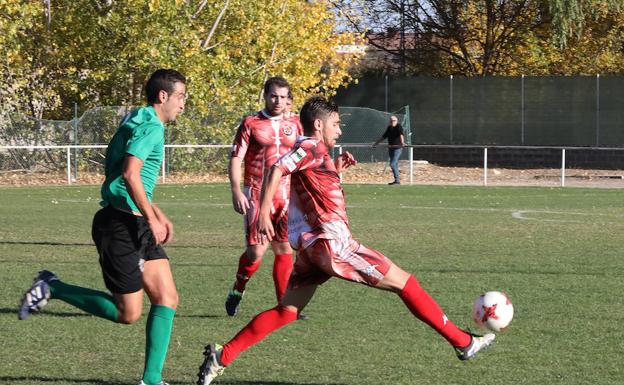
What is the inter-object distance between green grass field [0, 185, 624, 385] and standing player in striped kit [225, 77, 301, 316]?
1.10 feet

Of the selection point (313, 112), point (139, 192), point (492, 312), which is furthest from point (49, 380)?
point (492, 312)

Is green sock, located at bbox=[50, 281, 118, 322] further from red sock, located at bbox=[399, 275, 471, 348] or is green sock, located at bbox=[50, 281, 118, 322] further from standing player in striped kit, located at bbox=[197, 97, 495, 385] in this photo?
red sock, located at bbox=[399, 275, 471, 348]

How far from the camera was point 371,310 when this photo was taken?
8812 mm

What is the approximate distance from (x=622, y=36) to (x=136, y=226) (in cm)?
3465

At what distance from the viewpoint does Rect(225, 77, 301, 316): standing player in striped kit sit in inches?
341

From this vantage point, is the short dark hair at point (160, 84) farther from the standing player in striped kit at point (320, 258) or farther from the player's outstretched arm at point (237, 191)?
the player's outstretched arm at point (237, 191)

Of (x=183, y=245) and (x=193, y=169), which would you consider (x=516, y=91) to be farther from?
(x=183, y=245)

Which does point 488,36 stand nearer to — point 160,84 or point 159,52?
point 159,52

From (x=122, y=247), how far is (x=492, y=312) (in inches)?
90.1

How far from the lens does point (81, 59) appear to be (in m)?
30.2

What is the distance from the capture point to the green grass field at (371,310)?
664 cm

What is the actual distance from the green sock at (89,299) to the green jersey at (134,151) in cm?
53

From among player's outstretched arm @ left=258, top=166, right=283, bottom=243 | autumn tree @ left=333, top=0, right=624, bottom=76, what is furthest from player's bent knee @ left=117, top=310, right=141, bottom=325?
autumn tree @ left=333, top=0, right=624, bottom=76

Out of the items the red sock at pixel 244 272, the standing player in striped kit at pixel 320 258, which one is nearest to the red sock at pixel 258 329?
the standing player in striped kit at pixel 320 258
